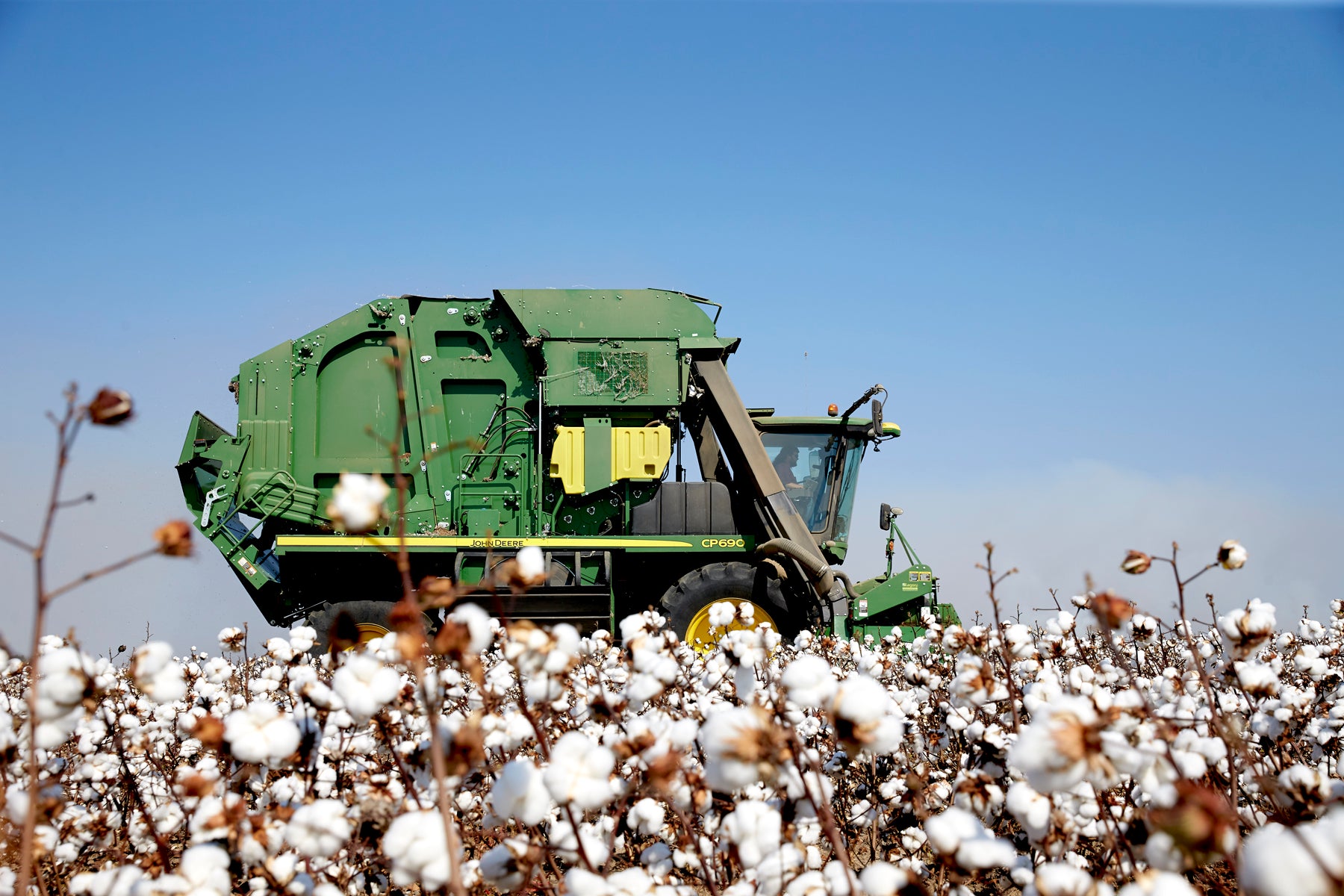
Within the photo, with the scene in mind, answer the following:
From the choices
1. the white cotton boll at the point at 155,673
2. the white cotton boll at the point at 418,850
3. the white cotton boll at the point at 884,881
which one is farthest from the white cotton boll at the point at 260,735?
the white cotton boll at the point at 884,881

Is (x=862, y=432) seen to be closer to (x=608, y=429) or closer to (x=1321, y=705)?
(x=608, y=429)

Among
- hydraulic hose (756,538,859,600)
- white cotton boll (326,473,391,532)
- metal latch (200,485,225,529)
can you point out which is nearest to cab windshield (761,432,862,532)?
hydraulic hose (756,538,859,600)

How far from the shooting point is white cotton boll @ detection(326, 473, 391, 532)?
55.6 inches

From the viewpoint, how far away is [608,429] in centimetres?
984

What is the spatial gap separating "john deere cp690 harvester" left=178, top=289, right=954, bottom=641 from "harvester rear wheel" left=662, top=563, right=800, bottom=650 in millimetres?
26

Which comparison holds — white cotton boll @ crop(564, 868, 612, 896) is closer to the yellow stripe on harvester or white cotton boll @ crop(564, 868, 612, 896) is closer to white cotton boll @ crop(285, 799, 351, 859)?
white cotton boll @ crop(285, 799, 351, 859)

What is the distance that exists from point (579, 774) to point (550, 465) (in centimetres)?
828

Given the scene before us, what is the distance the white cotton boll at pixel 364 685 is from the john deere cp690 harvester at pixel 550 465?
7633mm

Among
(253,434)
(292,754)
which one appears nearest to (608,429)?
(253,434)

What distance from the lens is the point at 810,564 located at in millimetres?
9211

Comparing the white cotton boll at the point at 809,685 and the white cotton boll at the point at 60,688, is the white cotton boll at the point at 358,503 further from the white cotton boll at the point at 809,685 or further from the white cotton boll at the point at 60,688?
the white cotton boll at the point at 809,685

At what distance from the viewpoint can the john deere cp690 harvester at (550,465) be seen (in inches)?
376

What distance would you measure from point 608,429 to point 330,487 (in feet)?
10.1

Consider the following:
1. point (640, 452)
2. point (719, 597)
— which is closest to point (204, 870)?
point (719, 597)
